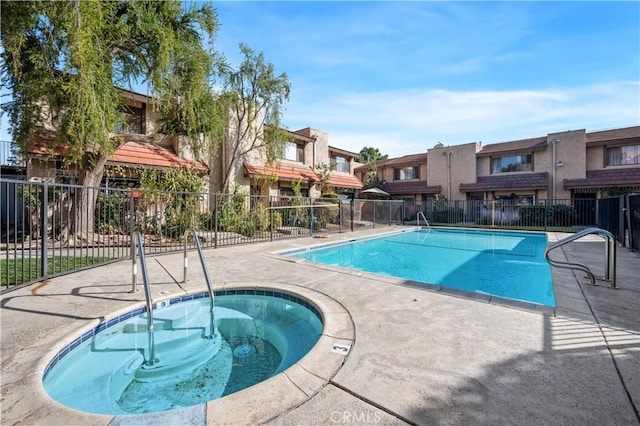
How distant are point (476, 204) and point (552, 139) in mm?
7116

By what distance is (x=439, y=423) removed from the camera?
2039mm

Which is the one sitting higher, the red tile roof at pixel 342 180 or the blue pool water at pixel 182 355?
the red tile roof at pixel 342 180

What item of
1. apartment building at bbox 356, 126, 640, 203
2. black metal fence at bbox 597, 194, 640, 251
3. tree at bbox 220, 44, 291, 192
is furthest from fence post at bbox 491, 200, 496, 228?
tree at bbox 220, 44, 291, 192

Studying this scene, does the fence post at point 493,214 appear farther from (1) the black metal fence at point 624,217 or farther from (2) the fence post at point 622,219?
(2) the fence post at point 622,219

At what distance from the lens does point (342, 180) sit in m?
23.7

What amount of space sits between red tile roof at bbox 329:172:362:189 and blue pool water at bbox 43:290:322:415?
17326 millimetres

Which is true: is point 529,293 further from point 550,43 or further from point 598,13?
point 550,43

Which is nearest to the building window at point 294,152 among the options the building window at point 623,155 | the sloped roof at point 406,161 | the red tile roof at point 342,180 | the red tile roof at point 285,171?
the red tile roof at point 285,171

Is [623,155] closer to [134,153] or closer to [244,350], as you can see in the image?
[244,350]

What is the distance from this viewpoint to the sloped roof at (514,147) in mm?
22234

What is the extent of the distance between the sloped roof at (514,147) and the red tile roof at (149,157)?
22078 millimetres

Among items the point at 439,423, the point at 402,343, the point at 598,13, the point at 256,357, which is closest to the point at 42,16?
the point at 256,357

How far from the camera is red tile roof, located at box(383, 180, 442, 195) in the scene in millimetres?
26464

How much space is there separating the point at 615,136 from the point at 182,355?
2809 centimetres
